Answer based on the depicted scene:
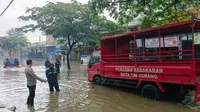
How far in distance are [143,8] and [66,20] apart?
10.5 meters

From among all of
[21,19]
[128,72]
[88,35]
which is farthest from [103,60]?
[21,19]

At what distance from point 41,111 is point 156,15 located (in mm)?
8168

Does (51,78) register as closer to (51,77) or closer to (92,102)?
(51,77)

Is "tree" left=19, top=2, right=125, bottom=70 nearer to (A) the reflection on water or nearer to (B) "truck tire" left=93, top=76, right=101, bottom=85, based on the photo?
(B) "truck tire" left=93, top=76, right=101, bottom=85

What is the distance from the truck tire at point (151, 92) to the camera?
8.29 meters

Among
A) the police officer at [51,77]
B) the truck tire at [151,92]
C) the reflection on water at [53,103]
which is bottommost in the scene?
the reflection on water at [53,103]

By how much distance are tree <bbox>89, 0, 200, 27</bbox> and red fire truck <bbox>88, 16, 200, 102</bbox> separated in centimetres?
162

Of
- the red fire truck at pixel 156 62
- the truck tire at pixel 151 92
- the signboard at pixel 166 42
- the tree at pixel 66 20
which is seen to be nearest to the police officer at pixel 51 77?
the red fire truck at pixel 156 62

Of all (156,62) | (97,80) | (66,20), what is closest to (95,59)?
(97,80)

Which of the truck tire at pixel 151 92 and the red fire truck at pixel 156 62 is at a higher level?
the red fire truck at pixel 156 62

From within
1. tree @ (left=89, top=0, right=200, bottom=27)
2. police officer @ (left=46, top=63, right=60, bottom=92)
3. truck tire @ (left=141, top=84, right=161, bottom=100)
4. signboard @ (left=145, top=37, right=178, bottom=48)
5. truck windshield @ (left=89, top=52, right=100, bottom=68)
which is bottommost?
truck tire @ (left=141, top=84, right=161, bottom=100)

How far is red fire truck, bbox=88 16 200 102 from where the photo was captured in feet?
24.1

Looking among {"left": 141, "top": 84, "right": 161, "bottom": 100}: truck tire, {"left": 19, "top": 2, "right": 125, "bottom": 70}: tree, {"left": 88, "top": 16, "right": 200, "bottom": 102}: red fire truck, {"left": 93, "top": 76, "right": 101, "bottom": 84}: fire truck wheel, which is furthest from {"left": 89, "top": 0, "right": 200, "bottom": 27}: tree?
{"left": 19, "top": 2, "right": 125, "bottom": 70}: tree

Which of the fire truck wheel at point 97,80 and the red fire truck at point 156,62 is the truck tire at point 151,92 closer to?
the red fire truck at point 156,62
